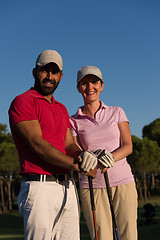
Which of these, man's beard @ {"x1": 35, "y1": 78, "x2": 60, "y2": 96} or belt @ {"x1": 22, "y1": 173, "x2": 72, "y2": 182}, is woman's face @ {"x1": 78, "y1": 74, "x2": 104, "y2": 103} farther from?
belt @ {"x1": 22, "y1": 173, "x2": 72, "y2": 182}

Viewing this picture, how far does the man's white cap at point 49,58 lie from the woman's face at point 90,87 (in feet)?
2.47

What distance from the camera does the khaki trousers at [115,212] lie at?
349 centimetres

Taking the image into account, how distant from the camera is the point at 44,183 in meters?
2.72

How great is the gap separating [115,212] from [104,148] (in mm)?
710

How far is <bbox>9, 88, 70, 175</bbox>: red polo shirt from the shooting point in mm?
2711

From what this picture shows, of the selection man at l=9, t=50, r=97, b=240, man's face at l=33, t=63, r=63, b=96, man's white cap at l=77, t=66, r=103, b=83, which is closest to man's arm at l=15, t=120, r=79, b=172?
man at l=9, t=50, r=97, b=240

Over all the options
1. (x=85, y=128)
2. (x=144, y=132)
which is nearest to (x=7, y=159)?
(x=144, y=132)

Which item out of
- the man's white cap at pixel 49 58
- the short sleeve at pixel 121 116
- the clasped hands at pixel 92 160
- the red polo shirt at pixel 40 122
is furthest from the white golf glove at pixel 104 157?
the man's white cap at pixel 49 58

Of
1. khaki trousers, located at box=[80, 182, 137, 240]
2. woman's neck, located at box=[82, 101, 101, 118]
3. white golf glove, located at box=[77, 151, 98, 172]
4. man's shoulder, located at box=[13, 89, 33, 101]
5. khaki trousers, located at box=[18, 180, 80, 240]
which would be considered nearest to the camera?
khaki trousers, located at box=[18, 180, 80, 240]

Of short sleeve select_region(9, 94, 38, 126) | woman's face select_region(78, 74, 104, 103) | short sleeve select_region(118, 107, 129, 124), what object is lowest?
short sleeve select_region(9, 94, 38, 126)

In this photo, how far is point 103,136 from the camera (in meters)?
3.63

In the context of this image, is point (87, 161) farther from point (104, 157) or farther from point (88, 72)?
point (88, 72)

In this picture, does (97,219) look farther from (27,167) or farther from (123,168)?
(27,167)

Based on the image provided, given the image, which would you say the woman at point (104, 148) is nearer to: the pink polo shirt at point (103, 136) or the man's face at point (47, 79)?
the pink polo shirt at point (103, 136)
